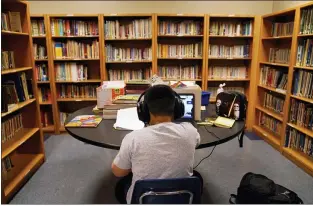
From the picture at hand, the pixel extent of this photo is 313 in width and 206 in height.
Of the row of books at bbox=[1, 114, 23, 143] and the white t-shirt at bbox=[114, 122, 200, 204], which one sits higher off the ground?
the white t-shirt at bbox=[114, 122, 200, 204]

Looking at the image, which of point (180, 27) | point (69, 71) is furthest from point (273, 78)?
point (69, 71)

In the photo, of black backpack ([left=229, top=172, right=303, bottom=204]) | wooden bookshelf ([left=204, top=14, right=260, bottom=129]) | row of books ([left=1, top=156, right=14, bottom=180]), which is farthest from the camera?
wooden bookshelf ([left=204, top=14, right=260, bottom=129])

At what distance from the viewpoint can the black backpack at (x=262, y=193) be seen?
1812 millimetres

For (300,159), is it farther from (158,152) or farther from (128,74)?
(128,74)

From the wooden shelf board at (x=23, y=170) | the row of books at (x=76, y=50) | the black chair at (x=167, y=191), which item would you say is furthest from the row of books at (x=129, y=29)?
the black chair at (x=167, y=191)

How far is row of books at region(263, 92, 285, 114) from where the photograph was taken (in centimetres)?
352

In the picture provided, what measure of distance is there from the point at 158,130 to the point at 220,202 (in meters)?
1.36

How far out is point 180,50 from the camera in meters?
3.91

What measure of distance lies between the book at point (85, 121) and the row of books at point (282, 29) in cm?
275

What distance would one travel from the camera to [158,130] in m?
1.24

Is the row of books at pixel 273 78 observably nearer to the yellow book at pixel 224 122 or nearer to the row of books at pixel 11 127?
the yellow book at pixel 224 122

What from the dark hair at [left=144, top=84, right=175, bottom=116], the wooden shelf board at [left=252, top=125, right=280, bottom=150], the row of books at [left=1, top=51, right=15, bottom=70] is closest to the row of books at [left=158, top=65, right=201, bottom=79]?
the wooden shelf board at [left=252, top=125, right=280, bottom=150]

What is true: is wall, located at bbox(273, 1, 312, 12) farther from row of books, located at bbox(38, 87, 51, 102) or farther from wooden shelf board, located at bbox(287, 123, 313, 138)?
row of books, located at bbox(38, 87, 51, 102)

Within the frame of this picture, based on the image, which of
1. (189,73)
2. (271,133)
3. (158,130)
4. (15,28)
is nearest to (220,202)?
(158,130)
